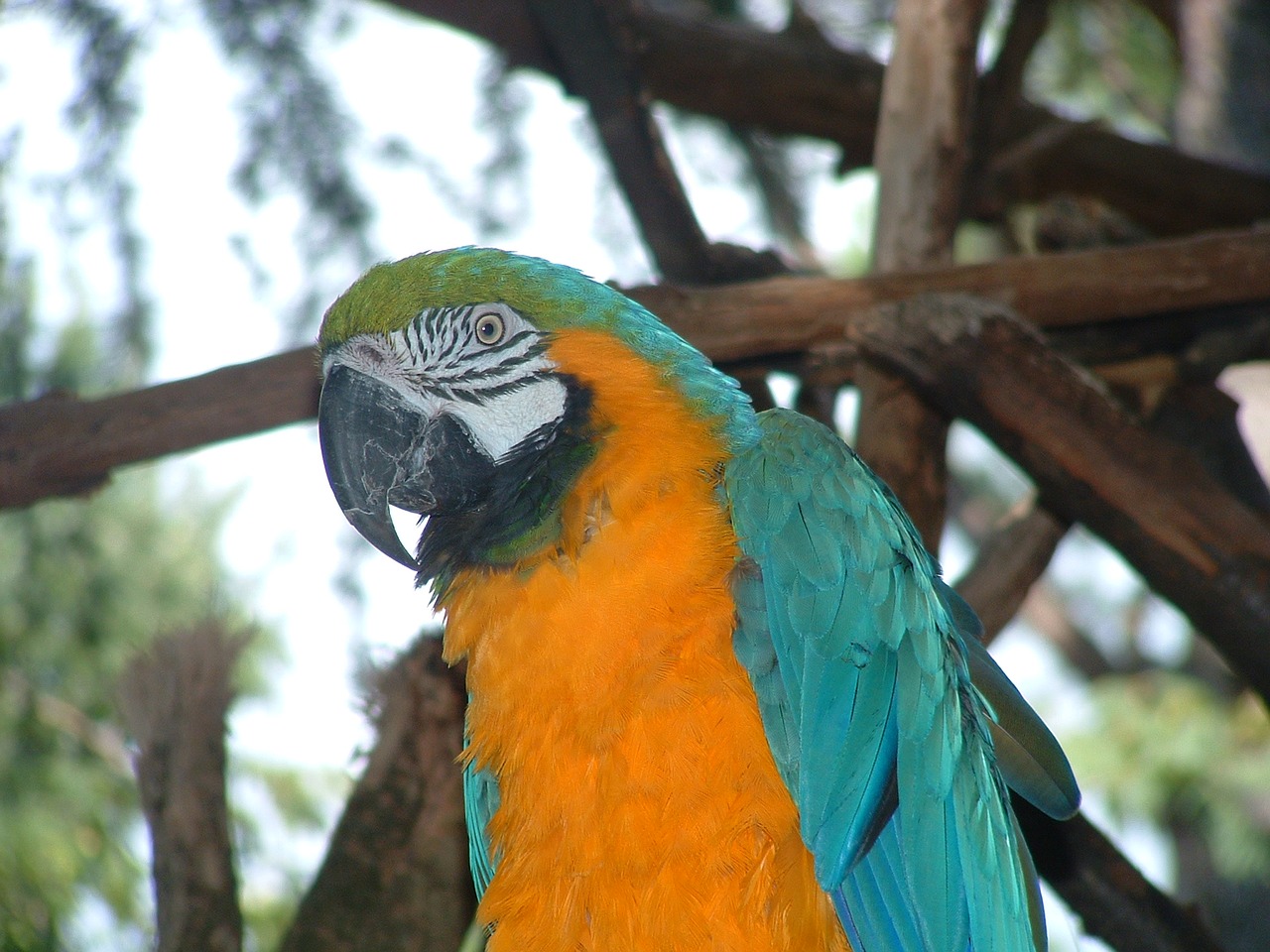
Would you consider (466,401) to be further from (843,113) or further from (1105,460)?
(843,113)

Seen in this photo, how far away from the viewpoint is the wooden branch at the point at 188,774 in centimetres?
250

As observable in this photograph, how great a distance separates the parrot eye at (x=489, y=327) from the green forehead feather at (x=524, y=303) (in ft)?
0.09

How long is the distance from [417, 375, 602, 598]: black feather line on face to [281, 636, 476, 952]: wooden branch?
100cm

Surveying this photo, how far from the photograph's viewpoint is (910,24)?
290 cm

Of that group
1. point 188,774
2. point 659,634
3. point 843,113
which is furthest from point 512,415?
point 843,113

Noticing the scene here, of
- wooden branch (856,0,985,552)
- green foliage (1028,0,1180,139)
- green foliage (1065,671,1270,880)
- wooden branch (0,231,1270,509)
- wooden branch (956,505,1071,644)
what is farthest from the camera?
green foliage (1028,0,1180,139)

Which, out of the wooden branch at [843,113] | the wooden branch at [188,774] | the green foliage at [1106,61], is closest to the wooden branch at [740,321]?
the wooden branch at [188,774]

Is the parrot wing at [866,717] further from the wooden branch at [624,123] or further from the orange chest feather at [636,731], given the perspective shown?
the wooden branch at [624,123]

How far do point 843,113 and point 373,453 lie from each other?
2643 millimetres

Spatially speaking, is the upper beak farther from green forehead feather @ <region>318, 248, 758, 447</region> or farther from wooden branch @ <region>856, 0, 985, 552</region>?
wooden branch @ <region>856, 0, 985, 552</region>

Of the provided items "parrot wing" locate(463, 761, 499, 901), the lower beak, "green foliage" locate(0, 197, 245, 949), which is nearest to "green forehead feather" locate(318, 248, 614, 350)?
the lower beak

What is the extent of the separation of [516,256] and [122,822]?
13.3 feet

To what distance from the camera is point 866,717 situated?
5.12 feet

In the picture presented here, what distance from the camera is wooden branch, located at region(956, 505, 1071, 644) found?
2934 mm
